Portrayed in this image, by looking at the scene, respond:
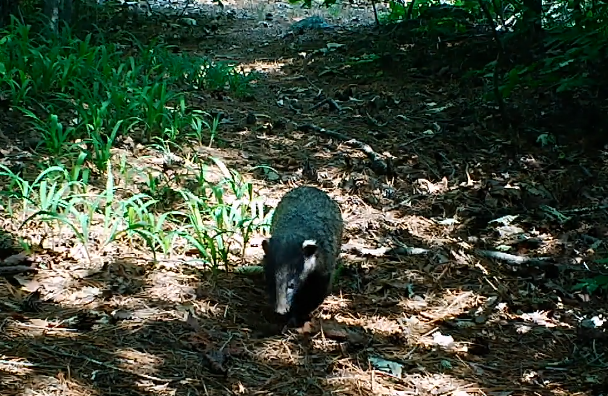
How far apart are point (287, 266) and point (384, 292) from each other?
0.72 meters

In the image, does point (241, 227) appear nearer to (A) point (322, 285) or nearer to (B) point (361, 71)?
(A) point (322, 285)

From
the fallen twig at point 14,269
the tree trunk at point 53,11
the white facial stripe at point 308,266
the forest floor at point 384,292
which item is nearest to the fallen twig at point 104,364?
the forest floor at point 384,292

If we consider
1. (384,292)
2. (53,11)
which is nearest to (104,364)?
(384,292)

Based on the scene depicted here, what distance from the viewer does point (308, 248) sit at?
379 cm

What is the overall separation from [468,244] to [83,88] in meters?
3.39

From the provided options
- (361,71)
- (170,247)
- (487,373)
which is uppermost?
(361,71)

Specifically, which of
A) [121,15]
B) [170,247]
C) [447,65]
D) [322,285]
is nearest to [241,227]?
[170,247]

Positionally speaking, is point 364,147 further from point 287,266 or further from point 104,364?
point 104,364

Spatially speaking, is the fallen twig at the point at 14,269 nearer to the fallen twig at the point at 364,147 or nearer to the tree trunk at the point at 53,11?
the fallen twig at the point at 364,147

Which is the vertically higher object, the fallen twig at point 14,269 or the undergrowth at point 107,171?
the undergrowth at point 107,171

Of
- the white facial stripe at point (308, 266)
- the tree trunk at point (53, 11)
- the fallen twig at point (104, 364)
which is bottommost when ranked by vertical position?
the fallen twig at point (104, 364)

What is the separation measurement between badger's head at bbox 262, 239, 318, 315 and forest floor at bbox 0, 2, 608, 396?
0.65 feet

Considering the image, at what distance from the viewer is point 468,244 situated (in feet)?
15.6

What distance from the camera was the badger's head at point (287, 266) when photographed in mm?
3656
